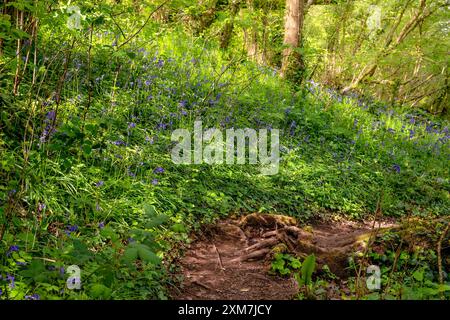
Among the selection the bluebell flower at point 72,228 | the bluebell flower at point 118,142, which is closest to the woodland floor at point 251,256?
the bluebell flower at point 72,228

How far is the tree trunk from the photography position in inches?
389

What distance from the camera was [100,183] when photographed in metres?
3.85

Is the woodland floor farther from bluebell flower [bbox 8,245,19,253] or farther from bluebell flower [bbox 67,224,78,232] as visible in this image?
bluebell flower [bbox 8,245,19,253]

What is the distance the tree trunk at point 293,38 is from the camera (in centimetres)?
988

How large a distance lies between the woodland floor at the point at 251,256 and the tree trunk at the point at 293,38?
18.9ft

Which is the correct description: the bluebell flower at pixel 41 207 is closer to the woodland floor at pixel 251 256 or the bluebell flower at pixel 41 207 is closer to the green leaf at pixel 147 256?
the woodland floor at pixel 251 256

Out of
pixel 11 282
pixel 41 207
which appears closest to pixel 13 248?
pixel 11 282

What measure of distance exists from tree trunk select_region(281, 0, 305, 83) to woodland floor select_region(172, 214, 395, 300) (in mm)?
5774

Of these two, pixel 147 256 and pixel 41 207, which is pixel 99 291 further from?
pixel 41 207

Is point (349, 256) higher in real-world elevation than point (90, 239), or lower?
lower

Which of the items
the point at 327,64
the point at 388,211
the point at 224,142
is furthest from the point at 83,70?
the point at 327,64

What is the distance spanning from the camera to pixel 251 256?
4.20m
